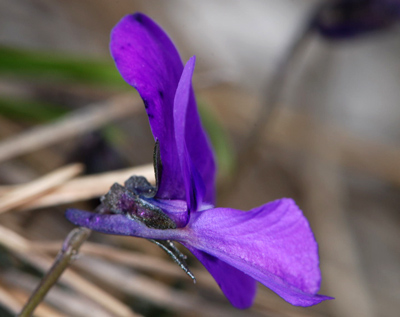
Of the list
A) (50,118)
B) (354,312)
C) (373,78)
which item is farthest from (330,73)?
(50,118)

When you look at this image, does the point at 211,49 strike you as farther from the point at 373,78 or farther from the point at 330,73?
the point at 373,78

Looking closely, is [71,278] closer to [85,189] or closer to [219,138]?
[85,189]

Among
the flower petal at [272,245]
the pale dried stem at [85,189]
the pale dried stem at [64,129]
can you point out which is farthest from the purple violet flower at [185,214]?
the pale dried stem at [64,129]

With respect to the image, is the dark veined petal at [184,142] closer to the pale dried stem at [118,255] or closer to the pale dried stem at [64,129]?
the pale dried stem at [118,255]

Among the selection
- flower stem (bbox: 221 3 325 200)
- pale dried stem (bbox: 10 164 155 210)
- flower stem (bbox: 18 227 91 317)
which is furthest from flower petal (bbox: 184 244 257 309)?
flower stem (bbox: 221 3 325 200)

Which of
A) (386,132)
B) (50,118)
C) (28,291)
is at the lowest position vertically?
(28,291)

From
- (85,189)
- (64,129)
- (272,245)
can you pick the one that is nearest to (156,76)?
(272,245)
